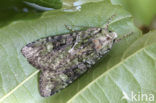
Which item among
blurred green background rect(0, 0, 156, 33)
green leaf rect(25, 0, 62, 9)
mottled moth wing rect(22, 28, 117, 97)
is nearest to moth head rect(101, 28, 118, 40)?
mottled moth wing rect(22, 28, 117, 97)

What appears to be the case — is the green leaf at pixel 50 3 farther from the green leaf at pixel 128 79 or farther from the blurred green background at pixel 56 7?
the green leaf at pixel 128 79

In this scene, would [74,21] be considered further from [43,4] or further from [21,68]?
[21,68]

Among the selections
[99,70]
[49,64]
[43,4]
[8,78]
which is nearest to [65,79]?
[49,64]

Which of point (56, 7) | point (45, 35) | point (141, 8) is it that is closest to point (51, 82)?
point (45, 35)

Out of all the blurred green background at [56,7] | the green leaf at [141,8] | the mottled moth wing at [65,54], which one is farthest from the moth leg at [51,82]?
the green leaf at [141,8]

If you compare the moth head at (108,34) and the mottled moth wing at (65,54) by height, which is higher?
the moth head at (108,34)

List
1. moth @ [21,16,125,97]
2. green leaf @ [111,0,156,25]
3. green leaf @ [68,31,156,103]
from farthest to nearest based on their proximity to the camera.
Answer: moth @ [21,16,125,97], green leaf @ [111,0,156,25], green leaf @ [68,31,156,103]

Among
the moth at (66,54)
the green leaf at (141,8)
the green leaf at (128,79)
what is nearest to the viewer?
the green leaf at (128,79)

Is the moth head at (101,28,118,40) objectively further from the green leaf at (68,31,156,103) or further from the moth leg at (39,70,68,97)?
the moth leg at (39,70,68,97)
